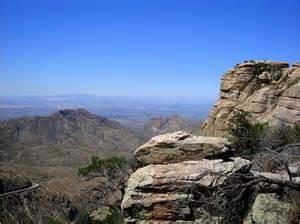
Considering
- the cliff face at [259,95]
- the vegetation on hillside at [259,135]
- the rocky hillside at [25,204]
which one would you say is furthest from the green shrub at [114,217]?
the rocky hillside at [25,204]

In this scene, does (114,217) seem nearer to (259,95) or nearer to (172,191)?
(172,191)

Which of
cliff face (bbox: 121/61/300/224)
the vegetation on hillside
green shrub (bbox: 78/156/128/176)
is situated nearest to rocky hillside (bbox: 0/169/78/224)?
green shrub (bbox: 78/156/128/176)

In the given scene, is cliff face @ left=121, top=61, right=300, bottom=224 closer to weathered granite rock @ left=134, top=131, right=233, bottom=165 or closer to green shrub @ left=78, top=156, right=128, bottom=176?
weathered granite rock @ left=134, top=131, right=233, bottom=165

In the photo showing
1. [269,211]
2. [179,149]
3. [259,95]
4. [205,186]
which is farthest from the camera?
[259,95]

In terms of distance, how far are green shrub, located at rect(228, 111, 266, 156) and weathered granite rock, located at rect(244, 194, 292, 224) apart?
33.7 feet

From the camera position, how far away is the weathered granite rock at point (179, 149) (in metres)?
12.9

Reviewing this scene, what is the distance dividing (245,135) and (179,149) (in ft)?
50.0

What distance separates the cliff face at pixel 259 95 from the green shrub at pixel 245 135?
2.13 meters

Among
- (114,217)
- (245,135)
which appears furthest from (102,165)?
(245,135)

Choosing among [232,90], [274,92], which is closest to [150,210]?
[274,92]

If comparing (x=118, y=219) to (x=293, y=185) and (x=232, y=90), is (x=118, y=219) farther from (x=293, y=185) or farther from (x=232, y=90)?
(x=232, y=90)

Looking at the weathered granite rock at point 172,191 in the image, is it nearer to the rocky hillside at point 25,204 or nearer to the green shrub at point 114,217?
the green shrub at point 114,217

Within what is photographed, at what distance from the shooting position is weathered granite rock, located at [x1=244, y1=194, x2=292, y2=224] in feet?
35.7

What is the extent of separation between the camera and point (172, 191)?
11188 millimetres
